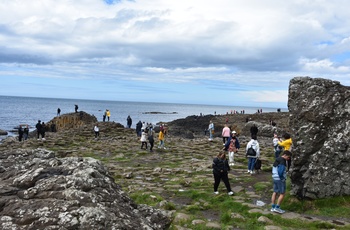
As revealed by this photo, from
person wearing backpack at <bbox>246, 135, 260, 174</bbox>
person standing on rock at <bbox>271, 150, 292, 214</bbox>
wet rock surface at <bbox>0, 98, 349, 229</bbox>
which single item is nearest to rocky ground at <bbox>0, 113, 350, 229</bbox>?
wet rock surface at <bbox>0, 98, 349, 229</bbox>

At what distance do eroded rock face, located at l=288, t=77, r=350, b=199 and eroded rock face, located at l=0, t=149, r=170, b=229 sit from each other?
8098 millimetres

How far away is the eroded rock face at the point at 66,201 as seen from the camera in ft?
19.1

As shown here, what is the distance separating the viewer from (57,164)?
779 centimetres

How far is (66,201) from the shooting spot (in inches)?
241

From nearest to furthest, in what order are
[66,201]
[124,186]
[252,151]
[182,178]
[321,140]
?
[66,201] → [321,140] → [124,186] → [182,178] → [252,151]

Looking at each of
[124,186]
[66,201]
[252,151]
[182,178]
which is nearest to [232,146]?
[252,151]

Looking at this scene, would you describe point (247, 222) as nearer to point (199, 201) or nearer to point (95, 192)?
point (199, 201)

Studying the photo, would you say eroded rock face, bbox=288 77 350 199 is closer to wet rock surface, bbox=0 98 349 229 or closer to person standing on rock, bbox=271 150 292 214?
person standing on rock, bbox=271 150 292 214

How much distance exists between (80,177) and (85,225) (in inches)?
49.9

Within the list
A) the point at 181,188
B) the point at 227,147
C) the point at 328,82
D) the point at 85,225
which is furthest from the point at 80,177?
the point at 227,147

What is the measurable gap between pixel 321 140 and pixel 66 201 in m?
10.9

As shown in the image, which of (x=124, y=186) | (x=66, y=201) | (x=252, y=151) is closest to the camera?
(x=66, y=201)

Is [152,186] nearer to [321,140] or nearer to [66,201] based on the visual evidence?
[321,140]

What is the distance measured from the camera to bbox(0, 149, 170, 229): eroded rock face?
5.81 meters
